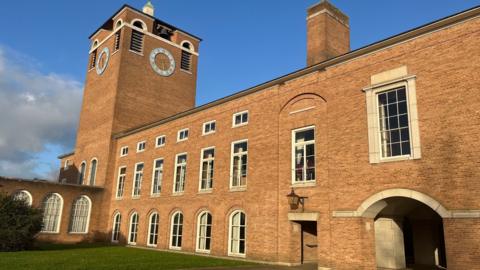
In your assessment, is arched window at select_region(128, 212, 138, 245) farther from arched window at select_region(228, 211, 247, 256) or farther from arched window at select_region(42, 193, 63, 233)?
arched window at select_region(228, 211, 247, 256)

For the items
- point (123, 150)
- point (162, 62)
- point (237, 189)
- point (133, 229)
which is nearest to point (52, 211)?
point (133, 229)

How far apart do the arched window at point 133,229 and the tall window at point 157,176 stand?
9.31 ft

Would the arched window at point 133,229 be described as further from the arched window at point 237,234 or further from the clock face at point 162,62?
the clock face at point 162,62

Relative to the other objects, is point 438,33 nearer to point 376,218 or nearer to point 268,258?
point 376,218

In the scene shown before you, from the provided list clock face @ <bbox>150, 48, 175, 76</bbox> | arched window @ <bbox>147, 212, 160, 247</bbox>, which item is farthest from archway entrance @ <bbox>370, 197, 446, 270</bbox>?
clock face @ <bbox>150, 48, 175, 76</bbox>

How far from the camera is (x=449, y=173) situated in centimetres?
1221

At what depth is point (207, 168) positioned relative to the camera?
2259cm

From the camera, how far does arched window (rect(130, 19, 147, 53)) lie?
3497 centimetres

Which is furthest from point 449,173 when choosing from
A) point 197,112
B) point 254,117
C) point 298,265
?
point 197,112

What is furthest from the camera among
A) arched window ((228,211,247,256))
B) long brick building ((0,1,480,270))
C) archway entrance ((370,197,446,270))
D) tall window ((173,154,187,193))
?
tall window ((173,154,187,193))

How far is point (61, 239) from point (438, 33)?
2720cm

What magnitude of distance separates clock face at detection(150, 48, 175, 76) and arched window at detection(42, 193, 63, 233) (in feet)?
46.3

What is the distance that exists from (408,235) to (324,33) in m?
10.9

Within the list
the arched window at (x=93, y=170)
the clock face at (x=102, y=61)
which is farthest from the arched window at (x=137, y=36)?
the arched window at (x=93, y=170)
